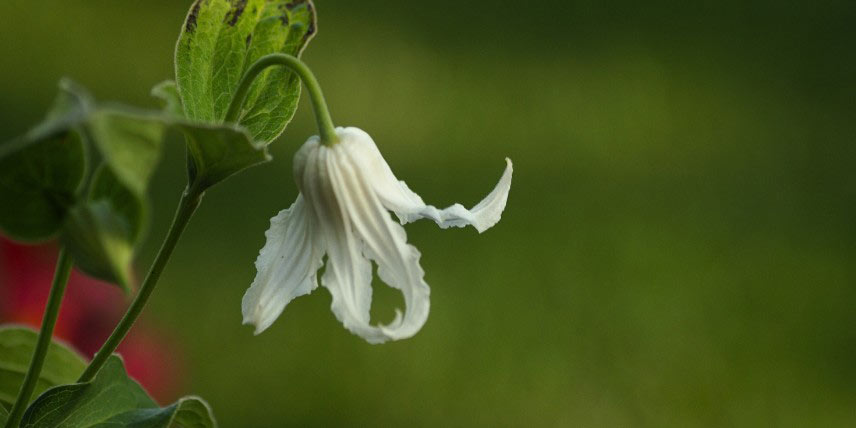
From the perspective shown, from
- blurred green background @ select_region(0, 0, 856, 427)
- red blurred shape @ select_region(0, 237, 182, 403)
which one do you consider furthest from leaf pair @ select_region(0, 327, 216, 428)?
blurred green background @ select_region(0, 0, 856, 427)

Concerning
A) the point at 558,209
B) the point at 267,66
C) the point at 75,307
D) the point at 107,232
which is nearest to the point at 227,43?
the point at 267,66

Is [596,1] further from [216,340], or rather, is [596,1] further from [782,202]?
[216,340]

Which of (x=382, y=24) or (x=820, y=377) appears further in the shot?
(x=382, y=24)

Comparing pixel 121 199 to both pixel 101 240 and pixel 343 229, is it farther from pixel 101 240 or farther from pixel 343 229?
pixel 343 229

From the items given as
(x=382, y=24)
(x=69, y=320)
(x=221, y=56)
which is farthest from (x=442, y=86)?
(x=221, y=56)

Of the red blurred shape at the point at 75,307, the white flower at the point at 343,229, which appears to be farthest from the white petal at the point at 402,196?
the red blurred shape at the point at 75,307

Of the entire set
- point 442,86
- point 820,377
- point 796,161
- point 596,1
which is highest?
point 596,1
